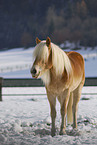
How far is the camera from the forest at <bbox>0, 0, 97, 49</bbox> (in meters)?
92.8

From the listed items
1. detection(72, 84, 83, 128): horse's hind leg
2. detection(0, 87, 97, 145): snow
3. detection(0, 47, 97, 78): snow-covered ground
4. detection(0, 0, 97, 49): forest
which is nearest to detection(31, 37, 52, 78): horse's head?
detection(0, 87, 97, 145): snow

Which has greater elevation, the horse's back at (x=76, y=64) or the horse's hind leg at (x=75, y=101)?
the horse's back at (x=76, y=64)

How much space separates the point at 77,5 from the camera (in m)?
109

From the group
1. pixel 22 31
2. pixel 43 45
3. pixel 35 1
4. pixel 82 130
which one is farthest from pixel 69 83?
pixel 35 1

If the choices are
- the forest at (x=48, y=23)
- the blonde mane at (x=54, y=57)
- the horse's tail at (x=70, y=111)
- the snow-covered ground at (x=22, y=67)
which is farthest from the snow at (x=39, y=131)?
the forest at (x=48, y=23)

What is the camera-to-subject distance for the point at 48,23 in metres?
106

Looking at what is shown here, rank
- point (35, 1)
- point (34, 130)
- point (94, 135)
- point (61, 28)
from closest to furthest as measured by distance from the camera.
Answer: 1. point (94, 135)
2. point (34, 130)
3. point (61, 28)
4. point (35, 1)

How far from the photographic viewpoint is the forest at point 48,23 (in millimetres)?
92812

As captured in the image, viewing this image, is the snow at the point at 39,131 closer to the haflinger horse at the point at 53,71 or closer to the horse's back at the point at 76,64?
the haflinger horse at the point at 53,71

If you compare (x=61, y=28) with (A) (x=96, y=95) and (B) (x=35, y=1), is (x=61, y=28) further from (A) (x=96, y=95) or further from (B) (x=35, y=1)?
(A) (x=96, y=95)

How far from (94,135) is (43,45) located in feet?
7.72

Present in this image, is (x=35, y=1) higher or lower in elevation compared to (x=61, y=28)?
higher

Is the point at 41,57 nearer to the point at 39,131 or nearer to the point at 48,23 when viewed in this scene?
the point at 39,131

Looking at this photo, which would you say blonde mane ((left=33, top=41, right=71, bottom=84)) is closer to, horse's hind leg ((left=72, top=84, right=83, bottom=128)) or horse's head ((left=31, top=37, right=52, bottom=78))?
horse's head ((left=31, top=37, right=52, bottom=78))
